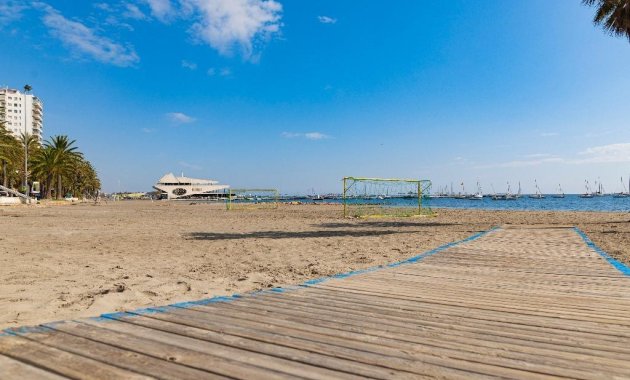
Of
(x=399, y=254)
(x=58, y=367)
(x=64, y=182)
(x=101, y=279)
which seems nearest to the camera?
(x=58, y=367)

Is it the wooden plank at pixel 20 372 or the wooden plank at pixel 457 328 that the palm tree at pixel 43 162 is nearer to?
the wooden plank at pixel 457 328

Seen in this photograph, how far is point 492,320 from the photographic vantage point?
3.68 m

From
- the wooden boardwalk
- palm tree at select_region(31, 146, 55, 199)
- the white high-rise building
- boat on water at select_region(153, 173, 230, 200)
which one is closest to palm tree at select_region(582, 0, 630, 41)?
the wooden boardwalk

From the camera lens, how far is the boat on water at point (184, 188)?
138 meters

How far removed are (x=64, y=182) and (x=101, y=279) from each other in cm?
8585

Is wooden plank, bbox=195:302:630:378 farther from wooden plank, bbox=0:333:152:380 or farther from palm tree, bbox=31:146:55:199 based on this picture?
palm tree, bbox=31:146:55:199

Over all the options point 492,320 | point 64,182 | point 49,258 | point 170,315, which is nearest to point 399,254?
point 492,320

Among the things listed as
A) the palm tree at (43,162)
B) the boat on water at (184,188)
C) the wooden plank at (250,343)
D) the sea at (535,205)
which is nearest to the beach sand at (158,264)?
the wooden plank at (250,343)

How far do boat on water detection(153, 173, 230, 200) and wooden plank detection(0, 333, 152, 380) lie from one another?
136m

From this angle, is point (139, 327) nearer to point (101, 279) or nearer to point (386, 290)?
point (386, 290)

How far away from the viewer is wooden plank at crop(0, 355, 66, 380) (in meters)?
2.31

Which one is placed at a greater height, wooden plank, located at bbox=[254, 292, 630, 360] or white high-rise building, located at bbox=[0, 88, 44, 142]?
white high-rise building, located at bbox=[0, 88, 44, 142]

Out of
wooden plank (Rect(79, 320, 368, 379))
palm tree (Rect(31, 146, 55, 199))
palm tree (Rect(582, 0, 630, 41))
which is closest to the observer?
wooden plank (Rect(79, 320, 368, 379))

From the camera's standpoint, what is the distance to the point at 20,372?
2.38 meters
